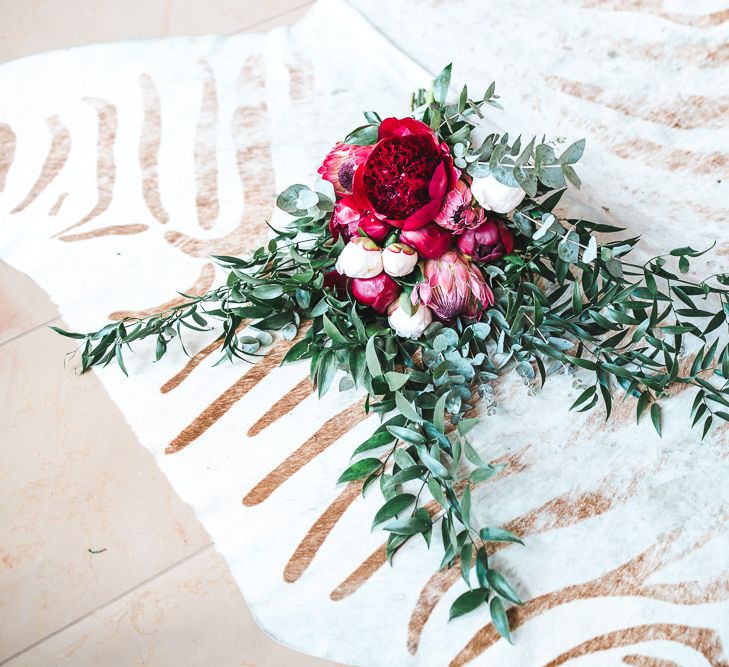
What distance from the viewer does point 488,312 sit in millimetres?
781

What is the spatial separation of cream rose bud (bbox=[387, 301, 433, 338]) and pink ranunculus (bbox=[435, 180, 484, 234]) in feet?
0.29

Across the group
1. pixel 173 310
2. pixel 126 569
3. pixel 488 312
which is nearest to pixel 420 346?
pixel 488 312

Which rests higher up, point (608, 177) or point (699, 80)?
point (699, 80)

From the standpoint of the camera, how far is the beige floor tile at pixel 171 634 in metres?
0.75

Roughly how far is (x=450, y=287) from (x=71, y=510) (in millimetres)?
491

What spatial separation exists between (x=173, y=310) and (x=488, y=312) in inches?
14.2

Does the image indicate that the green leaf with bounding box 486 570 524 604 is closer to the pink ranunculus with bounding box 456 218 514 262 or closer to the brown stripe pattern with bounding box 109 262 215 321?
the pink ranunculus with bounding box 456 218 514 262

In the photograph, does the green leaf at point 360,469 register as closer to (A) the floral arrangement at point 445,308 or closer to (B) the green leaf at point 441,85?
(A) the floral arrangement at point 445,308

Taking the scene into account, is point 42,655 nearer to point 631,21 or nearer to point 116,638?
point 116,638

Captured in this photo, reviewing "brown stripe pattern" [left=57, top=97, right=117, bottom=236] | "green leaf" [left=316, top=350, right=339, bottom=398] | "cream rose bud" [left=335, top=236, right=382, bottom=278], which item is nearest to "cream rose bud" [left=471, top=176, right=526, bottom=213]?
"cream rose bud" [left=335, top=236, right=382, bottom=278]

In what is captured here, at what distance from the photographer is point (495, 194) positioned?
69 cm

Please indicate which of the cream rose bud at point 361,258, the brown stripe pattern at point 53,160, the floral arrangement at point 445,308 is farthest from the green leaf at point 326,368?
the brown stripe pattern at point 53,160

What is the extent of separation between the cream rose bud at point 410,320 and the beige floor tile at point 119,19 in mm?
765

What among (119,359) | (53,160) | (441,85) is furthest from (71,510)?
(441,85)
